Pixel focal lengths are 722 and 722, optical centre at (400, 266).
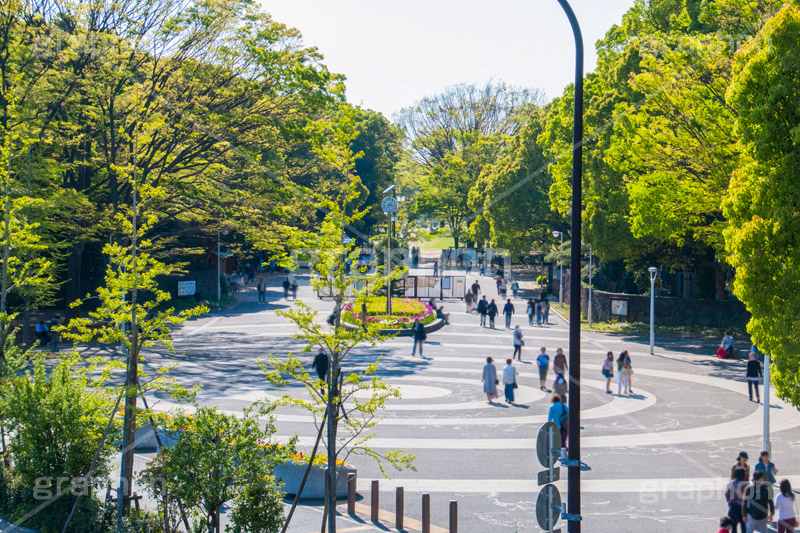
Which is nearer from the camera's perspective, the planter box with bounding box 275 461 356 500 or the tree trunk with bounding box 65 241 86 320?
the planter box with bounding box 275 461 356 500

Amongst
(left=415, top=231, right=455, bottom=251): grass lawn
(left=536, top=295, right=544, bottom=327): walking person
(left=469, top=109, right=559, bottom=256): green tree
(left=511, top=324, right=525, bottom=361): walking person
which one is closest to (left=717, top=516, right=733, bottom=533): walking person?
(left=511, top=324, right=525, bottom=361): walking person

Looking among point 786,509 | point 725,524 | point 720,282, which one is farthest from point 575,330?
point 720,282

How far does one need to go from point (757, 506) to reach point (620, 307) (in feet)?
81.7

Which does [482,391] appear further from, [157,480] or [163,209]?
[163,209]

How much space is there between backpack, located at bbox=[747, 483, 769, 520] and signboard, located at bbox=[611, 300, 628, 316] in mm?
24553

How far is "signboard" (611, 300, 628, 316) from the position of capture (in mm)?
34688

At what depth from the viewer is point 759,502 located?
10586 millimetres

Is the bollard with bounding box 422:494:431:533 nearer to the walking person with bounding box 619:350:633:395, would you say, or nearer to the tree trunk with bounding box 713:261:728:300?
the walking person with bounding box 619:350:633:395

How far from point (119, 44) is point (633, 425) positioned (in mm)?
23008

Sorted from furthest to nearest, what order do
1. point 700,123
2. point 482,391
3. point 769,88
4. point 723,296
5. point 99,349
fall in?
point 723,296 < point 99,349 < point 700,123 < point 482,391 < point 769,88

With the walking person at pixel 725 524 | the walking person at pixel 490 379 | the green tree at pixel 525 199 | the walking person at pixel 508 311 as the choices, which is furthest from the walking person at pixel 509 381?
the green tree at pixel 525 199

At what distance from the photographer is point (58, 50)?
1100 inches

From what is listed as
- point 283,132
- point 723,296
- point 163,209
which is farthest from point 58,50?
point 723,296

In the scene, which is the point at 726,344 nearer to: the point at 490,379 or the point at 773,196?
the point at 490,379
